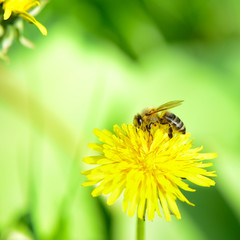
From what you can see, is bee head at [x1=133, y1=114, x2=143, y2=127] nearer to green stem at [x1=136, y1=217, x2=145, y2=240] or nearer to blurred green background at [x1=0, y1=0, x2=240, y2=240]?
green stem at [x1=136, y1=217, x2=145, y2=240]

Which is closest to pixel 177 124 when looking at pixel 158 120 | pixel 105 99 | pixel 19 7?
pixel 158 120

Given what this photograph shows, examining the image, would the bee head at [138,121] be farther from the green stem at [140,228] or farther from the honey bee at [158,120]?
the green stem at [140,228]

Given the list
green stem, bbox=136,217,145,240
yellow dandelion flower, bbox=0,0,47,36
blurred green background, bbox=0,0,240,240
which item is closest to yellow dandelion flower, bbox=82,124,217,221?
green stem, bbox=136,217,145,240

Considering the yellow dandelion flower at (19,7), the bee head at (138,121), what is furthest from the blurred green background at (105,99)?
the yellow dandelion flower at (19,7)

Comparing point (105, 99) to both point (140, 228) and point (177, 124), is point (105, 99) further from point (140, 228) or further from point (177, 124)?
point (140, 228)

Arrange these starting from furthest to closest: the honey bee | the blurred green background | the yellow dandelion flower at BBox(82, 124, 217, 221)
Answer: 1. the blurred green background
2. the honey bee
3. the yellow dandelion flower at BBox(82, 124, 217, 221)

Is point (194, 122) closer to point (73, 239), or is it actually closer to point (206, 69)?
point (206, 69)

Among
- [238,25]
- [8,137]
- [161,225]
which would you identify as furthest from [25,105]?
[238,25]
